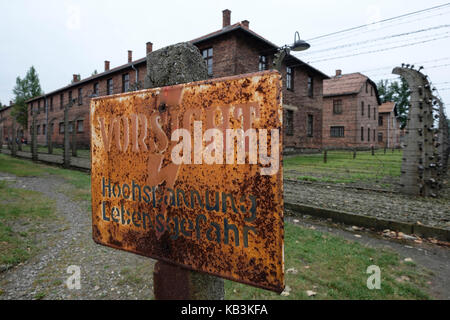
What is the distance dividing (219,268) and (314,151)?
19712 mm

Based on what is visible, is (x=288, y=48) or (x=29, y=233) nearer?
(x=29, y=233)

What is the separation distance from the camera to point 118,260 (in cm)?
326

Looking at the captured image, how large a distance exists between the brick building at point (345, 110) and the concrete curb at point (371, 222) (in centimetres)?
2222

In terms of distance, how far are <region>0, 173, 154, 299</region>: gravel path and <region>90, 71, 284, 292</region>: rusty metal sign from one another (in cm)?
191

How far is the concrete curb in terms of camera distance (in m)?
3.62

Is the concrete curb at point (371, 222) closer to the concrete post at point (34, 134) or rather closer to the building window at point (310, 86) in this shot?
the concrete post at point (34, 134)

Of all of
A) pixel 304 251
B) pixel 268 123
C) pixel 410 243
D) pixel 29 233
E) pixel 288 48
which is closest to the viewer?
pixel 268 123

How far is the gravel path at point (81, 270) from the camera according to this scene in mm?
2533

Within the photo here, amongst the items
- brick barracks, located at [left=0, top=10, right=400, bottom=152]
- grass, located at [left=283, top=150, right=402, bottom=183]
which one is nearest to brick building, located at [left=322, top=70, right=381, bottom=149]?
brick barracks, located at [left=0, top=10, right=400, bottom=152]

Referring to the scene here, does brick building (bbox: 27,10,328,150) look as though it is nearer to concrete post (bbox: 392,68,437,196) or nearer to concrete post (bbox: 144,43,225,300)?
concrete post (bbox: 392,68,437,196)

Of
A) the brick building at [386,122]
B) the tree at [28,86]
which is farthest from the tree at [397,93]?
the tree at [28,86]

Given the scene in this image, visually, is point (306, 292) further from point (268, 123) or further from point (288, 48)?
point (288, 48)

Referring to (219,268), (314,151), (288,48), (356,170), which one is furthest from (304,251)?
(314,151)

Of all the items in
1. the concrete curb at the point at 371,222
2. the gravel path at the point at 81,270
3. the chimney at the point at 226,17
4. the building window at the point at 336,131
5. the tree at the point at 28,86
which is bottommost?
the gravel path at the point at 81,270
